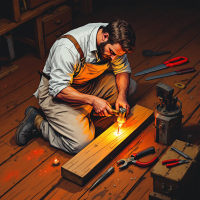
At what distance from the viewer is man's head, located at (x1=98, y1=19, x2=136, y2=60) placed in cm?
281

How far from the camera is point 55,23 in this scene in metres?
4.50

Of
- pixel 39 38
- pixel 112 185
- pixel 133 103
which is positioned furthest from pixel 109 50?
pixel 39 38

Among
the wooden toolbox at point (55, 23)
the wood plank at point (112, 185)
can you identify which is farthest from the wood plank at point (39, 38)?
the wood plank at point (112, 185)

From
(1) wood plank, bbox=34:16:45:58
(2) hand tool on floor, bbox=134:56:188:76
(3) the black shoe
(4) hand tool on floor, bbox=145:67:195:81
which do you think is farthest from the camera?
(1) wood plank, bbox=34:16:45:58

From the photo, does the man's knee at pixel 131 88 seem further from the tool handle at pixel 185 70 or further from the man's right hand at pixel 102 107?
the tool handle at pixel 185 70

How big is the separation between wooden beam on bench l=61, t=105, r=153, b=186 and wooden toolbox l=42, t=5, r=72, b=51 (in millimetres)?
1742

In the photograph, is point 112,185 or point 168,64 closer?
point 112,185

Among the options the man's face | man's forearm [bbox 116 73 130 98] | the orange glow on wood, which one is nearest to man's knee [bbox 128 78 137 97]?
man's forearm [bbox 116 73 130 98]

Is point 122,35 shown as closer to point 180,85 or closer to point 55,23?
point 180,85

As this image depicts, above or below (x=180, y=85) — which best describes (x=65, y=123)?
above

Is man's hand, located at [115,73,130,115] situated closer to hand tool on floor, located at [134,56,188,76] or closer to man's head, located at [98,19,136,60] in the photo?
man's head, located at [98,19,136,60]

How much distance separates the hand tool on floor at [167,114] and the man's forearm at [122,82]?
466mm

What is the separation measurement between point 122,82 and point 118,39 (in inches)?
24.7

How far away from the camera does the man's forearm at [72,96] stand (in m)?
2.91
